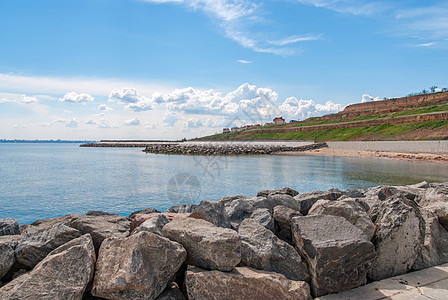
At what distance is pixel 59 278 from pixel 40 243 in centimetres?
95

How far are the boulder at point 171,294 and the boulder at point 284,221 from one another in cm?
204

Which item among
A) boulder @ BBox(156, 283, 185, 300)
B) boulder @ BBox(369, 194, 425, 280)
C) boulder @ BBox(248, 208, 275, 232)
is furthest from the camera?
boulder @ BBox(248, 208, 275, 232)

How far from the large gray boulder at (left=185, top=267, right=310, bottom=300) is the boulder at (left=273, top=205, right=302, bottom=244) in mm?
1528

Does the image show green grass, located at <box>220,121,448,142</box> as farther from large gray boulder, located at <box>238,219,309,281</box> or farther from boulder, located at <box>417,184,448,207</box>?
large gray boulder, located at <box>238,219,309,281</box>

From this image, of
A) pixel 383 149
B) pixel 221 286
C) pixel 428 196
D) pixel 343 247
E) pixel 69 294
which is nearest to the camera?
pixel 69 294

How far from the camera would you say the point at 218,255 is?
11.7 ft

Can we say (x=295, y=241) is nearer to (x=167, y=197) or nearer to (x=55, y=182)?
(x=167, y=197)

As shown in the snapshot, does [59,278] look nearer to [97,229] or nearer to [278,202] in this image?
[97,229]

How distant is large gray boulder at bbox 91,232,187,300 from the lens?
3270 millimetres

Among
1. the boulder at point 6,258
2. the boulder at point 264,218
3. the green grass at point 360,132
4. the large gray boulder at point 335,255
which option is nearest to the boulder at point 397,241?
the large gray boulder at point 335,255

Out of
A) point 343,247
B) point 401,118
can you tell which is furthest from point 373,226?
point 401,118

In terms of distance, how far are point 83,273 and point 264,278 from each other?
1957mm

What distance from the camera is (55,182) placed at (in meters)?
21.0

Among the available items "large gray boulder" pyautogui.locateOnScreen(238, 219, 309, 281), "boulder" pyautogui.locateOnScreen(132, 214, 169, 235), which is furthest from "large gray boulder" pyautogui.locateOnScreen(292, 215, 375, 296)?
"boulder" pyautogui.locateOnScreen(132, 214, 169, 235)
